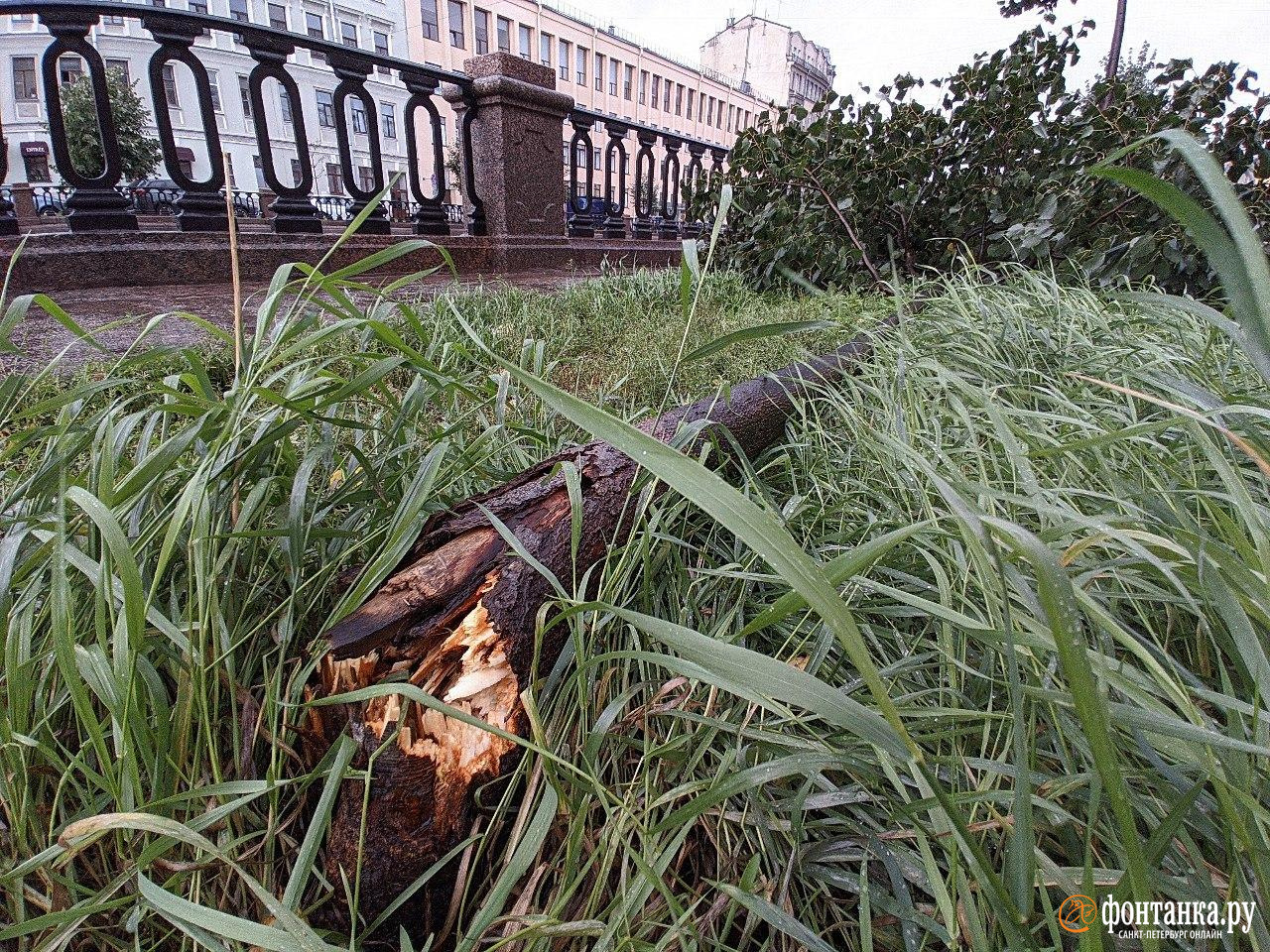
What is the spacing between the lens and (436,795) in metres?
0.80

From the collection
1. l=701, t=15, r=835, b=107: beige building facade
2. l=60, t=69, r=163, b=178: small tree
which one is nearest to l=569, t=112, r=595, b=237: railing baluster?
l=60, t=69, r=163, b=178: small tree

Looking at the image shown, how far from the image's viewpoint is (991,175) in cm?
379

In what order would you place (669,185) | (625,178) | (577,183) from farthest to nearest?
(669,185)
(625,178)
(577,183)

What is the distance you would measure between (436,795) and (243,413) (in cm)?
64

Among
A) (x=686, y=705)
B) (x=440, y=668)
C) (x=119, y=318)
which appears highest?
(x=119, y=318)

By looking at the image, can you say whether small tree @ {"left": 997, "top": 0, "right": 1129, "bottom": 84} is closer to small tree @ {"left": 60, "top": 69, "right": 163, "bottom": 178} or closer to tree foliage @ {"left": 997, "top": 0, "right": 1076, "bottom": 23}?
tree foliage @ {"left": 997, "top": 0, "right": 1076, "bottom": 23}

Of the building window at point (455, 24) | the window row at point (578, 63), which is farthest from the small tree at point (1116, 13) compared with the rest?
the building window at point (455, 24)

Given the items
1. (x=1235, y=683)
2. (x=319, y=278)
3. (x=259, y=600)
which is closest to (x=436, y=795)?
(x=259, y=600)

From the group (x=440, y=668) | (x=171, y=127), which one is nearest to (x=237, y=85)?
(x=171, y=127)

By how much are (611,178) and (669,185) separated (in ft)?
4.95

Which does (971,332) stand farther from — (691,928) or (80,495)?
(80,495)

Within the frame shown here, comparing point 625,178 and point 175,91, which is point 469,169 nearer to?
point 625,178

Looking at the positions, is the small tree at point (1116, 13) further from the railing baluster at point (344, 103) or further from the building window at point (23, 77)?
the building window at point (23, 77)

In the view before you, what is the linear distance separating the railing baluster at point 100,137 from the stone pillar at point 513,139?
2253mm
